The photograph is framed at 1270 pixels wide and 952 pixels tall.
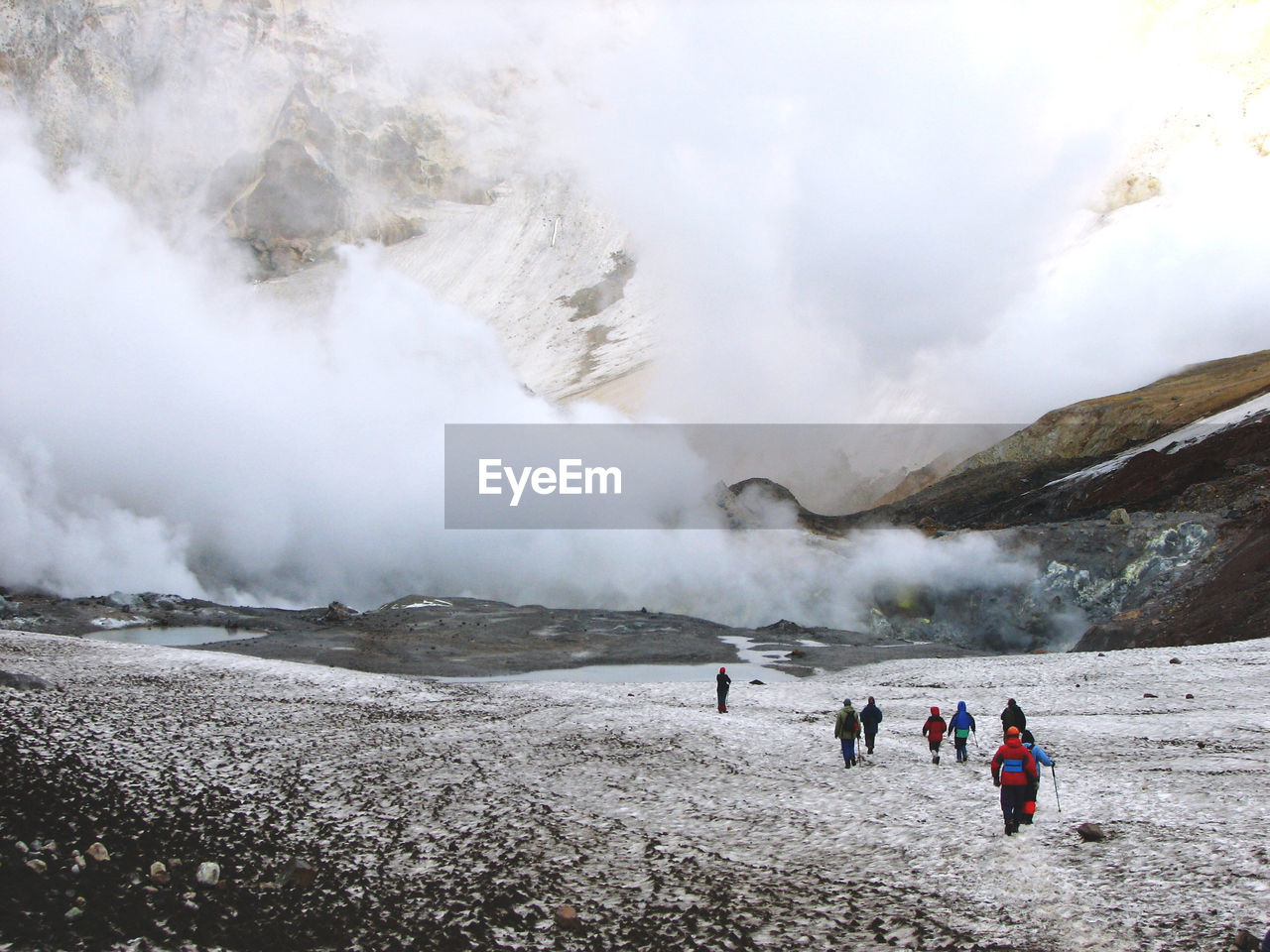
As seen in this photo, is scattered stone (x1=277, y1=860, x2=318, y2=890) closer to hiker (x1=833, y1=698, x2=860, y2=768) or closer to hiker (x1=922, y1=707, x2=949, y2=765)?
hiker (x1=833, y1=698, x2=860, y2=768)

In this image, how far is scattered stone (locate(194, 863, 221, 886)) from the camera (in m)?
11.8

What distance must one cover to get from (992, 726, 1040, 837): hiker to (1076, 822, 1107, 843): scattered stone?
2.87 feet

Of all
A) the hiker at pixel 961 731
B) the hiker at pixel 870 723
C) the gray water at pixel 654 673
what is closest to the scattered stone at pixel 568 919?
the hiker at pixel 870 723

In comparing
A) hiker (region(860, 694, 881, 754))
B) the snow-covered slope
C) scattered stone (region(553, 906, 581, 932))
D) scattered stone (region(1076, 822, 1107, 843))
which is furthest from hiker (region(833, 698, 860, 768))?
scattered stone (region(553, 906, 581, 932))

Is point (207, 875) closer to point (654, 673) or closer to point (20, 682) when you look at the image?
point (20, 682)

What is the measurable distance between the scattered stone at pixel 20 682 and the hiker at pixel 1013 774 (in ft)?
80.6

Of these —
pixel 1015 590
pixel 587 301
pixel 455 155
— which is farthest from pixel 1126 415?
pixel 455 155

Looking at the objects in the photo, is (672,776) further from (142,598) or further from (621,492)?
(621,492)

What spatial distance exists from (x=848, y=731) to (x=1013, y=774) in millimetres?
6168

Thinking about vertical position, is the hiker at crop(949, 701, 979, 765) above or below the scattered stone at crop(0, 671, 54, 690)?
below

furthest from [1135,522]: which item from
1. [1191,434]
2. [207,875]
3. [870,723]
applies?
[207,875]

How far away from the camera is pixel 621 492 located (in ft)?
359

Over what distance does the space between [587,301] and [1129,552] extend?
130 meters

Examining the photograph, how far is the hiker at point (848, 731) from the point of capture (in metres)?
19.0
